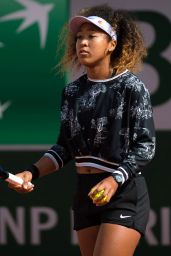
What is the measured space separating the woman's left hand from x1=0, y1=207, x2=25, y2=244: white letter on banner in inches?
89.0

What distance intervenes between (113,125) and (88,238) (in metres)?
0.52

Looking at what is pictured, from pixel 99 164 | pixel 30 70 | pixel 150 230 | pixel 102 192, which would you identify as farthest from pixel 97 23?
pixel 150 230

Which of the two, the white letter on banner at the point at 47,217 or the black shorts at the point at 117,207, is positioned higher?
A: the black shorts at the point at 117,207

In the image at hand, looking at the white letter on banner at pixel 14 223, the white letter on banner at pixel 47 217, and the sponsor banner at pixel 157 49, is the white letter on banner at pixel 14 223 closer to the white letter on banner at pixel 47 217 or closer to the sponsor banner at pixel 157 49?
the white letter on banner at pixel 47 217

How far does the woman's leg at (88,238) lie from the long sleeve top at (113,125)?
28 centimetres

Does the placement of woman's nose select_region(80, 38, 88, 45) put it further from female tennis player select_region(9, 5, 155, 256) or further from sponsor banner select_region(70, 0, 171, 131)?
sponsor banner select_region(70, 0, 171, 131)

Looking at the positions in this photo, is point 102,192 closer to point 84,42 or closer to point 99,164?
point 99,164

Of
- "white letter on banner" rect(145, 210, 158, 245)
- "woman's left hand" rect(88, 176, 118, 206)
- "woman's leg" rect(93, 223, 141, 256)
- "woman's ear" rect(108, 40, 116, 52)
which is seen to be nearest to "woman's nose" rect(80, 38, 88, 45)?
"woman's ear" rect(108, 40, 116, 52)

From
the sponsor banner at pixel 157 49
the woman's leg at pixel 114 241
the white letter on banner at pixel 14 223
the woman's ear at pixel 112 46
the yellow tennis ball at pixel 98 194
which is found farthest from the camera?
the white letter on banner at pixel 14 223

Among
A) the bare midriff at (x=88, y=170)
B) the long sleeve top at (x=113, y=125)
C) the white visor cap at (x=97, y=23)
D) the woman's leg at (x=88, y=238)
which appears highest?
the white visor cap at (x=97, y=23)

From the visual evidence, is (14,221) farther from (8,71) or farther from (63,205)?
(8,71)

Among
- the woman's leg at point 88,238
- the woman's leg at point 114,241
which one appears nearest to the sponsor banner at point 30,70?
the woman's leg at point 88,238

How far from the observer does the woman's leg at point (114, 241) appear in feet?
10.6

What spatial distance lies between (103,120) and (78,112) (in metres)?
0.14
